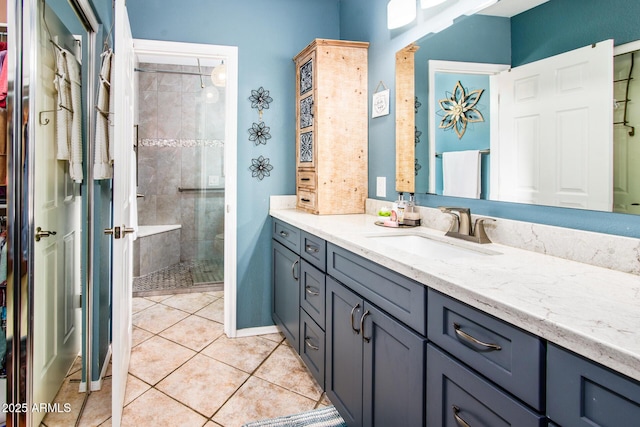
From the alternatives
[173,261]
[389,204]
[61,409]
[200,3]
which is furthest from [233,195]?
[173,261]

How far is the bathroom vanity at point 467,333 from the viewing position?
0.70 meters

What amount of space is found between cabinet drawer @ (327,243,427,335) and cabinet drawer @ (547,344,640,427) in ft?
1.42

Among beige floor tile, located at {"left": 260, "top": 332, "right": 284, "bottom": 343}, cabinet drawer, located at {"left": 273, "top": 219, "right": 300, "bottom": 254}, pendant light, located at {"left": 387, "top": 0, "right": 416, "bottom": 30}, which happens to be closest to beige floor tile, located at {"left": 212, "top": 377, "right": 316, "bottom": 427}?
beige floor tile, located at {"left": 260, "top": 332, "right": 284, "bottom": 343}

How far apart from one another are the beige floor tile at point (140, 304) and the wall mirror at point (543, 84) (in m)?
2.64

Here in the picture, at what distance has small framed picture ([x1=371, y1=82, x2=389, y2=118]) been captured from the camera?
2.54 m

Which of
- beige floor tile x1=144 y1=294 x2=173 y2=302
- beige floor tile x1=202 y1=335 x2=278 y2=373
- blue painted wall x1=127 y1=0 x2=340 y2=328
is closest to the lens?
beige floor tile x1=202 y1=335 x2=278 y2=373

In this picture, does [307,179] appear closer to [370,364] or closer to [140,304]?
[370,364]

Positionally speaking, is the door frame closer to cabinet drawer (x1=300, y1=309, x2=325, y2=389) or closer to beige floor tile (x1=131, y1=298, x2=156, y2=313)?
cabinet drawer (x1=300, y1=309, x2=325, y2=389)

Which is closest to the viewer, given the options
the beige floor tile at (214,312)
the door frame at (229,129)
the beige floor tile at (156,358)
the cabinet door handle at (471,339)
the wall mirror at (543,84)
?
the cabinet door handle at (471,339)

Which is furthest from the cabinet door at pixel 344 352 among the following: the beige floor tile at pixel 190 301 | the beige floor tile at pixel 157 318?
the beige floor tile at pixel 190 301

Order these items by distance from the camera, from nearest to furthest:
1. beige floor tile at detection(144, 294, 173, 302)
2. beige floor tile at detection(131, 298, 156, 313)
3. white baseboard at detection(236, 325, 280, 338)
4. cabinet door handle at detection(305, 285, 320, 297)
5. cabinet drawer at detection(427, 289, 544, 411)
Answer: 1. cabinet drawer at detection(427, 289, 544, 411)
2. cabinet door handle at detection(305, 285, 320, 297)
3. white baseboard at detection(236, 325, 280, 338)
4. beige floor tile at detection(131, 298, 156, 313)
5. beige floor tile at detection(144, 294, 173, 302)

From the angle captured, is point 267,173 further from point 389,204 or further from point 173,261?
point 173,261

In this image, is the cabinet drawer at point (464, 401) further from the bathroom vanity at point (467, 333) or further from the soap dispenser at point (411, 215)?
the soap dispenser at point (411, 215)

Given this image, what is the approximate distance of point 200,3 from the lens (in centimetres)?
282
